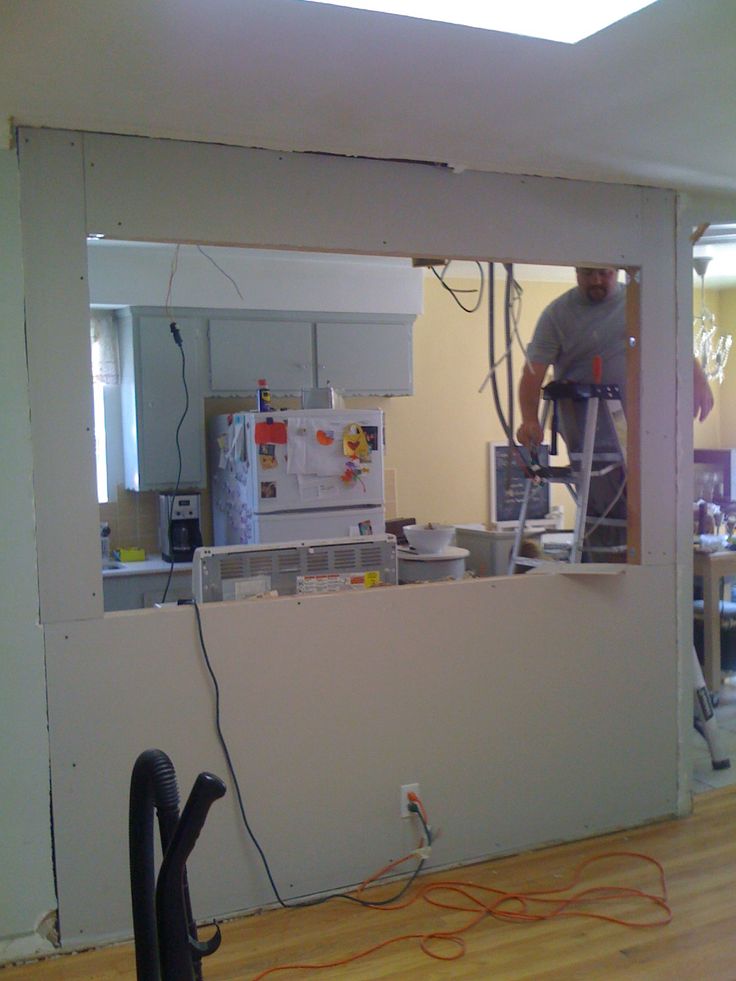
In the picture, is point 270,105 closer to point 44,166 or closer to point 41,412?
point 44,166

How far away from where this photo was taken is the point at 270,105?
2.11 metres

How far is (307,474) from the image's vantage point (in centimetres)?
405

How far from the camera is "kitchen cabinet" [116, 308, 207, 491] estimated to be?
14.8 ft

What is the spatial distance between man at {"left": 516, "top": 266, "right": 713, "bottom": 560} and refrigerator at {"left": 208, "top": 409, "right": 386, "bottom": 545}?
3.34 feet

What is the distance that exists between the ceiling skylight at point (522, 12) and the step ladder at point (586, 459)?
1545mm

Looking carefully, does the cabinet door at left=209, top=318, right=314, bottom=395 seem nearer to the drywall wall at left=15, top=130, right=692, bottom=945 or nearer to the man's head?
the man's head

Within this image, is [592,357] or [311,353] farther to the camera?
[311,353]

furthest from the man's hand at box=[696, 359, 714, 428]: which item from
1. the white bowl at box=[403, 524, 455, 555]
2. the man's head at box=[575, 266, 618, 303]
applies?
the white bowl at box=[403, 524, 455, 555]

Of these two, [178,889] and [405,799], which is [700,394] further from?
[178,889]

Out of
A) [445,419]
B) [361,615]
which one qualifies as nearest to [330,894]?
[361,615]

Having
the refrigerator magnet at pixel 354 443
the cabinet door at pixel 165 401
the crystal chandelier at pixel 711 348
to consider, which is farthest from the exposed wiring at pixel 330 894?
the crystal chandelier at pixel 711 348

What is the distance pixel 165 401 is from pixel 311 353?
857mm

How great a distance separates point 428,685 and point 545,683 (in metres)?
0.43

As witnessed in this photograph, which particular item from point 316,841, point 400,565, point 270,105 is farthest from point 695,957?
point 270,105
